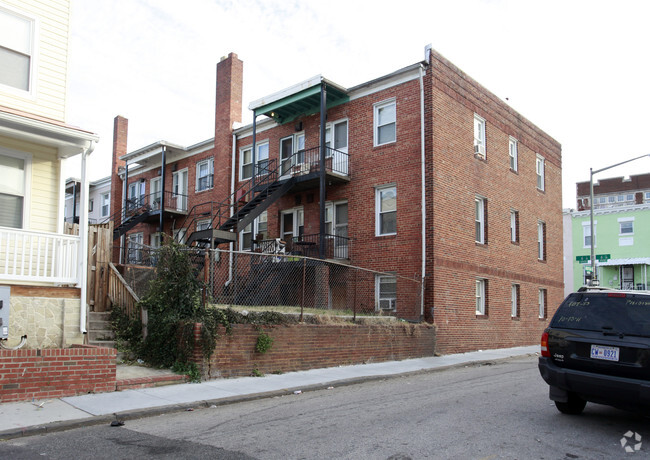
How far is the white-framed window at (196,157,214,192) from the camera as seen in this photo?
25920mm

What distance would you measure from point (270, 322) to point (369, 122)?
30.6 ft

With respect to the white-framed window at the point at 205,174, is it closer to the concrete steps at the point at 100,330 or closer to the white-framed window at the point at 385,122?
the white-framed window at the point at 385,122

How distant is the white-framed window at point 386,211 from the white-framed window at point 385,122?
162 cm

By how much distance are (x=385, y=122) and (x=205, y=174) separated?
10698 millimetres

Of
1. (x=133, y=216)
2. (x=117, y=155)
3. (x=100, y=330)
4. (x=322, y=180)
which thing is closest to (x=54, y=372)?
(x=100, y=330)

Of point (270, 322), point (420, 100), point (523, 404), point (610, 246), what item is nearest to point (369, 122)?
point (420, 100)

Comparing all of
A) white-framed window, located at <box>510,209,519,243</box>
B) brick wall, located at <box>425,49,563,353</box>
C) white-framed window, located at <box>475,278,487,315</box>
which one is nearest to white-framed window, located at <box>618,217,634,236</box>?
brick wall, located at <box>425,49,563,353</box>

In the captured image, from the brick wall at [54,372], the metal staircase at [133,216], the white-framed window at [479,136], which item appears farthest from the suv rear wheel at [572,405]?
the metal staircase at [133,216]

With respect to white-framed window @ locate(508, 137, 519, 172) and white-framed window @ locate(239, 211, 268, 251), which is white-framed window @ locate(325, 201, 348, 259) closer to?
white-framed window @ locate(239, 211, 268, 251)

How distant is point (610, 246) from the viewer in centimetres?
4112

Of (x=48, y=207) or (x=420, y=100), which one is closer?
(x=48, y=207)

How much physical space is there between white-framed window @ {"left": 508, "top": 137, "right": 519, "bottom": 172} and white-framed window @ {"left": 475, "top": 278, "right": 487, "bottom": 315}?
17.5 ft

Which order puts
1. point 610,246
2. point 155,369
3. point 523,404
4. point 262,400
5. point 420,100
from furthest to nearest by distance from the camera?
point 610,246 < point 420,100 < point 155,369 < point 262,400 < point 523,404

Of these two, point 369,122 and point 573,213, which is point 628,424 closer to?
point 369,122
